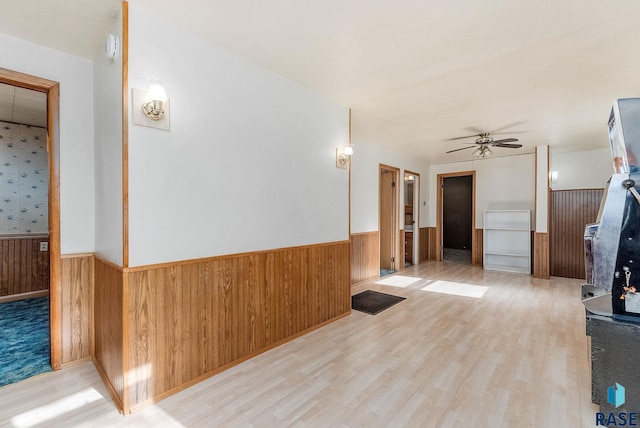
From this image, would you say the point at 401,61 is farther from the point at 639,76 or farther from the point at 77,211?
the point at 77,211

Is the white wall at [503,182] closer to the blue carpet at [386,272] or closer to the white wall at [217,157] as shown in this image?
the blue carpet at [386,272]

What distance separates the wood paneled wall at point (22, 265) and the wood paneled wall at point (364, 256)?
4606mm

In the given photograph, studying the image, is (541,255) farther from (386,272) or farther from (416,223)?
(386,272)

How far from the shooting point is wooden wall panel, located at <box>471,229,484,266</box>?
6.85 m

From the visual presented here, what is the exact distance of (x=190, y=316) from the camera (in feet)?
7.05

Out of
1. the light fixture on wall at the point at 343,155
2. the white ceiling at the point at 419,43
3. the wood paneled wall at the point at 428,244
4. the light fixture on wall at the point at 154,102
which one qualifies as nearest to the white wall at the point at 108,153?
the light fixture on wall at the point at 154,102

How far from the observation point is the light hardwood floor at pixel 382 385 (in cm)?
181

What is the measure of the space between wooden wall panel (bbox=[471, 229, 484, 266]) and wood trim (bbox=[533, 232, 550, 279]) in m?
1.23

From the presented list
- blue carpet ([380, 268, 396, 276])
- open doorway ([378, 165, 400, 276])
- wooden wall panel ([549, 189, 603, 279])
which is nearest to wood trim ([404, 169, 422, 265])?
open doorway ([378, 165, 400, 276])

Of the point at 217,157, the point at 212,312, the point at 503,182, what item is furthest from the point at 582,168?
the point at 212,312

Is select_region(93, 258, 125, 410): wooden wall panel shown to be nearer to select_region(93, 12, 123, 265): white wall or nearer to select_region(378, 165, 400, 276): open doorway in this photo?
select_region(93, 12, 123, 265): white wall

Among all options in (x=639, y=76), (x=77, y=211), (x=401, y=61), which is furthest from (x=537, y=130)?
(x=77, y=211)

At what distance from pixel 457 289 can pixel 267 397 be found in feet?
12.5

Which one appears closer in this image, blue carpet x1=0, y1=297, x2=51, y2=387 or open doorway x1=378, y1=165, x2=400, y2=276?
blue carpet x1=0, y1=297, x2=51, y2=387
